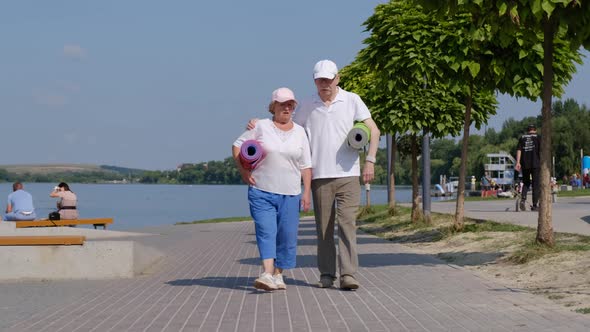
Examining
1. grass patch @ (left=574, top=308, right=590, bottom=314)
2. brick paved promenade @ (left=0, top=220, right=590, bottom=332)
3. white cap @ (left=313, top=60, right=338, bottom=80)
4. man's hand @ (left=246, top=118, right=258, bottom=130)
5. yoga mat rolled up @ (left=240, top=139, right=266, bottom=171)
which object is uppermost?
white cap @ (left=313, top=60, right=338, bottom=80)

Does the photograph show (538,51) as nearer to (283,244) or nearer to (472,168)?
(283,244)

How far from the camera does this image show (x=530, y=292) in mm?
9508

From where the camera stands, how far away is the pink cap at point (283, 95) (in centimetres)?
981

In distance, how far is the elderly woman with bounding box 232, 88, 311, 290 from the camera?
32.1ft

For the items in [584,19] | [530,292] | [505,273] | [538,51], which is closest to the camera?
[530,292]

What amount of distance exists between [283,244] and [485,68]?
635 centimetres

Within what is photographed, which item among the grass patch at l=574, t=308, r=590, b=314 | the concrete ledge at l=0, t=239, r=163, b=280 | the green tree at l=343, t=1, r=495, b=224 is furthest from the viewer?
the green tree at l=343, t=1, r=495, b=224

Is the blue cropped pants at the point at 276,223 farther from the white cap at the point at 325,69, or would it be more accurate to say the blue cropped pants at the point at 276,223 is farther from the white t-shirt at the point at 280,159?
the white cap at the point at 325,69

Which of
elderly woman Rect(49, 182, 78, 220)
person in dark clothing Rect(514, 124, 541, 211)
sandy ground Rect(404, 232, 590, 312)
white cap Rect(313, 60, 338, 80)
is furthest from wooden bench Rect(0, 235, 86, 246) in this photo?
elderly woman Rect(49, 182, 78, 220)

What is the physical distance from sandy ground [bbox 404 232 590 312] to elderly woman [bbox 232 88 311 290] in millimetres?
2251

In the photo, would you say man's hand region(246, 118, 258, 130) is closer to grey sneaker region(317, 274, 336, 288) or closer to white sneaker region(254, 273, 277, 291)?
white sneaker region(254, 273, 277, 291)

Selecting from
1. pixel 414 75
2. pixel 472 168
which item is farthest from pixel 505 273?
pixel 472 168

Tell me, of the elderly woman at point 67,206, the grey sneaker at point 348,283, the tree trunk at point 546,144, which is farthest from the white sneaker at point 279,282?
the elderly woman at point 67,206

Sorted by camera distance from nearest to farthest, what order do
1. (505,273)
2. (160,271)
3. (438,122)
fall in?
Answer: (505,273), (160,271), (438,122)
